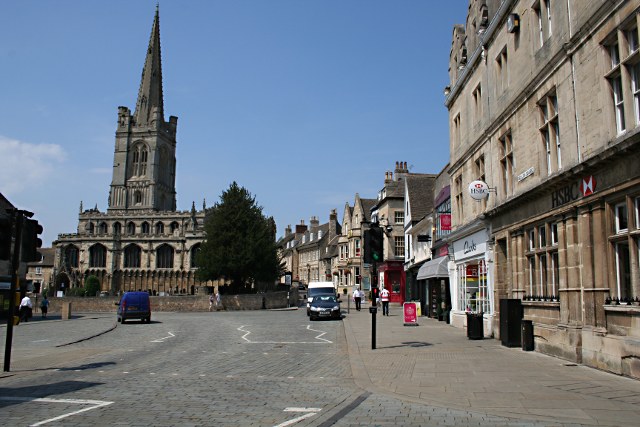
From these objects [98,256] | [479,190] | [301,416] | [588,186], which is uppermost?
[98,256]

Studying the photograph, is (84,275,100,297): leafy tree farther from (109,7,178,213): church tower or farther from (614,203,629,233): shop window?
(614,203,629,233): shop window

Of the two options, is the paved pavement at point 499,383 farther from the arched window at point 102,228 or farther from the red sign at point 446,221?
the arched window at point 102,228

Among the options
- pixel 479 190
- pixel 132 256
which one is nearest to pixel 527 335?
pixel 479 190

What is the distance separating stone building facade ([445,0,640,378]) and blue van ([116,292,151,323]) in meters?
19.2

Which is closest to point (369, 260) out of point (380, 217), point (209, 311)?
point (209, 311)

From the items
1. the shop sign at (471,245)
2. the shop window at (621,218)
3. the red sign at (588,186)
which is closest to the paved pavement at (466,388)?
the shop window at (621,218)

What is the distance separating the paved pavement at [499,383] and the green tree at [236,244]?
135 ft

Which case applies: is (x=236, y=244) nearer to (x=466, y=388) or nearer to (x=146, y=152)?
(x=466, y=388)

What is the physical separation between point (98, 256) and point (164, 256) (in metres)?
13.4

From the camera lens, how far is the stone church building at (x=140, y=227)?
110 m

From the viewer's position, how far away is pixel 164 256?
112188 millimetres

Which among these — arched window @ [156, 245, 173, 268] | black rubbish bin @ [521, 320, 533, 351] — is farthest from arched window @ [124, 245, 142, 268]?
black rubbish bin @ [521, 320, 533, 351]

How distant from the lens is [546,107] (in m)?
14.7

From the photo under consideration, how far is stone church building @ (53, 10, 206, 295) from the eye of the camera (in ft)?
361
